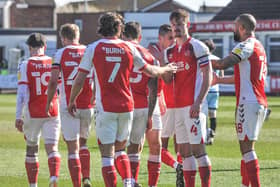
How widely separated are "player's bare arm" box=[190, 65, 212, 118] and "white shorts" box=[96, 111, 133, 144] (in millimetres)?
865

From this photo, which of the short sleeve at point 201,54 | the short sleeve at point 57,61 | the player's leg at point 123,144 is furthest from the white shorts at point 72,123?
the short sleeve at point 201,54

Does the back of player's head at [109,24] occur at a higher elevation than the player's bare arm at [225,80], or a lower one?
higher

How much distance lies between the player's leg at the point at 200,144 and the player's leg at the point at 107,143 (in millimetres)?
1125

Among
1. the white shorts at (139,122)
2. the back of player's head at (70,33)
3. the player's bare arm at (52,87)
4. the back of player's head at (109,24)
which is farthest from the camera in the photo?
the back of player's head at (70,33)

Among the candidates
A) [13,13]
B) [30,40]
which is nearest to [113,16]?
[30,40]

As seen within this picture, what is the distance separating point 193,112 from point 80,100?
83.9 inches

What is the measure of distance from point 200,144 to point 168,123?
209cm

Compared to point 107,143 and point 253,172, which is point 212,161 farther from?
point 107,143

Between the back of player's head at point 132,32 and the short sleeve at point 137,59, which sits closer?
the short sleeve at point 137,59

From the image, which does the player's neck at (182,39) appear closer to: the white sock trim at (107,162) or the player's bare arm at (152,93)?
the player's bare arm at (152,93)

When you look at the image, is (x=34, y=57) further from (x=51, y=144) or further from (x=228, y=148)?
(x=228, y=148)

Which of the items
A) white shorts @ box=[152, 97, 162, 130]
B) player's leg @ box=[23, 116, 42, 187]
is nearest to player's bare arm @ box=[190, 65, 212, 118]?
white shorts @ box=[152, 97, 162, 130]

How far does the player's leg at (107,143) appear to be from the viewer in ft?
36.0

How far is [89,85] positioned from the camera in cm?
1309
